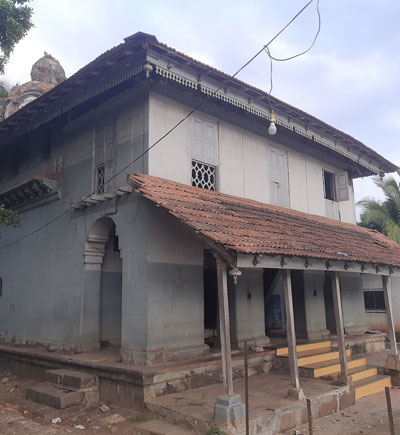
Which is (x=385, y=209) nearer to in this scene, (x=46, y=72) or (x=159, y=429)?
(x=159, y=429)

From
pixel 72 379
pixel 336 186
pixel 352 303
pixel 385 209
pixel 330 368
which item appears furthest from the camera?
pixel 385 209

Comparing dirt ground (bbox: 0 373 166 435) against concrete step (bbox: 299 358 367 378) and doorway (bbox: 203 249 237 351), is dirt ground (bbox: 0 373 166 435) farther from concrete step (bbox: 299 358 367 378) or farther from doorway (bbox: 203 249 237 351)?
concrete step (bbox: 299 358 367 378)

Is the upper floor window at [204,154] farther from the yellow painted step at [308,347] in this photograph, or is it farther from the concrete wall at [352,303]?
the concrete wall at [352,303]

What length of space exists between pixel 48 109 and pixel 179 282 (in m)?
5.50

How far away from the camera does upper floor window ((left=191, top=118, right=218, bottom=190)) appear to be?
9427 millimetres

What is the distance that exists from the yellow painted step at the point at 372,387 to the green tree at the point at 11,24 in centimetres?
1013

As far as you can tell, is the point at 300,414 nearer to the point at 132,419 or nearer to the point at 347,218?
the point at 132,419

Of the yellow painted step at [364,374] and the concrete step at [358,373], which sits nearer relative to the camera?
the concrete step at [358,373]

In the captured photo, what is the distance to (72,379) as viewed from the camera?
24.8 ft

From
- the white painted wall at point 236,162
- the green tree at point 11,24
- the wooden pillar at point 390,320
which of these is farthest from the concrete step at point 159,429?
the green tree at point 11,24

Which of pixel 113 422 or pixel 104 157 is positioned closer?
pixel 113 422

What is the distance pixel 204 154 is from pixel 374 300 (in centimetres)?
1271

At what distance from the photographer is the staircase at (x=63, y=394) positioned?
7023mm

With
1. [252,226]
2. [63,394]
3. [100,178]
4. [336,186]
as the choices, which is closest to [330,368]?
[252,226]
